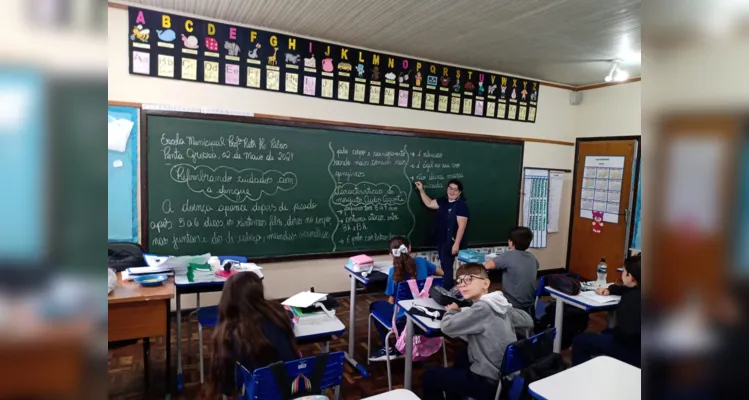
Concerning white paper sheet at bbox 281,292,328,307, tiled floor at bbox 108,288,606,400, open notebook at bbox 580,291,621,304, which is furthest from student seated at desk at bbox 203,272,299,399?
open notebook at bbox 580,291,621,304

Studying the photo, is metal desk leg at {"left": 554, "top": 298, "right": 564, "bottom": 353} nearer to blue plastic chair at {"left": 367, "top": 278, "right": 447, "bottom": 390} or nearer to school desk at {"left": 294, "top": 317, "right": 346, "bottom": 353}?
blue plastic chair at {"left": 367, "top": 278, "right": 447, "bottom": 390}

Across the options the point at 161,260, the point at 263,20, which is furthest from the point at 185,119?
the point at 161,260

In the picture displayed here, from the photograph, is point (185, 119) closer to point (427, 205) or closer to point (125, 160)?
point (125, 160)

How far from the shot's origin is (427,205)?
15.0 ft

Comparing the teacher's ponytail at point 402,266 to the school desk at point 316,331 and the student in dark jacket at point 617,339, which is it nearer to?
the school desk at point 316,331

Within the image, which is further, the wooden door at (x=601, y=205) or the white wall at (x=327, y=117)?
the wooden door at (x=601, y=205)

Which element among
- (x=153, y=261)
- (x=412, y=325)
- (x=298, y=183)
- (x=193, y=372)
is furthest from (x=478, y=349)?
(x=298, y=183)

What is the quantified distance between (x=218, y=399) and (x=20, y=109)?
2.25 meters

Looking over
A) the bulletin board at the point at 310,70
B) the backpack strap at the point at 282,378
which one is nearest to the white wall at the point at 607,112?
the bulletin board at the point at 310,70

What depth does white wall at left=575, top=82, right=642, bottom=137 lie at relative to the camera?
4855 millimetres

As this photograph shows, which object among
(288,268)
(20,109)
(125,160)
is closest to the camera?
(20,109)

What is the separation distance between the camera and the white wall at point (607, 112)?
15.9ft

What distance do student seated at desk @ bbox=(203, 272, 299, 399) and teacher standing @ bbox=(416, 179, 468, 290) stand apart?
98.4 inches

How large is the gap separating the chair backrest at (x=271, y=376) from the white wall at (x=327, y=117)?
1.69m
